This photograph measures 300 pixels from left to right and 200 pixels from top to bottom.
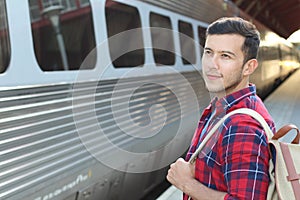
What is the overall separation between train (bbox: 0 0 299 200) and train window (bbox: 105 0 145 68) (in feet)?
0.03

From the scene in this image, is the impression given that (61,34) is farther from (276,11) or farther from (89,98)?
(276,11)

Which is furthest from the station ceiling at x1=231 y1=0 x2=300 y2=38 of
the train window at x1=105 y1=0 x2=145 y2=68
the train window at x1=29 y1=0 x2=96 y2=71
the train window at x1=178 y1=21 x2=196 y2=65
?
the train window at x1=29 y1=0 x2=96 y2=71

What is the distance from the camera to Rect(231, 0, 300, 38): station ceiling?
21811mm

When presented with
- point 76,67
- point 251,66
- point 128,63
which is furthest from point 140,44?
point 251,66

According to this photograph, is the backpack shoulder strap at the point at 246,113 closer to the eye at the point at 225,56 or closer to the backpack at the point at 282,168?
the backpack at the point at 282,168

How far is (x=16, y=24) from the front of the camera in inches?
95.7

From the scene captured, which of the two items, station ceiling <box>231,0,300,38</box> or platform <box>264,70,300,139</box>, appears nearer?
platform <box>264,70,300,139</box>

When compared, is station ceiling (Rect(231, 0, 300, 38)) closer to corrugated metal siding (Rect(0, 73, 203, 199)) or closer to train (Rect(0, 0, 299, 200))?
train (Rect(0, 0, 299, 200))

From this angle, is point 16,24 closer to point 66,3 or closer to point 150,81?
point 66,3

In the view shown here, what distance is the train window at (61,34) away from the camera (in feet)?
8.73

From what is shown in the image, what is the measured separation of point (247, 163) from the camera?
3.57 feet

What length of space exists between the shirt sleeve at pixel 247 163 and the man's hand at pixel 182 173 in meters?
0.16

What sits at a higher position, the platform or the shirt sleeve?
the shirt sleeve

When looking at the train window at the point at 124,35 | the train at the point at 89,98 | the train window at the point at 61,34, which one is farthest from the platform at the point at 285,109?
the train window at the point at 61,34
